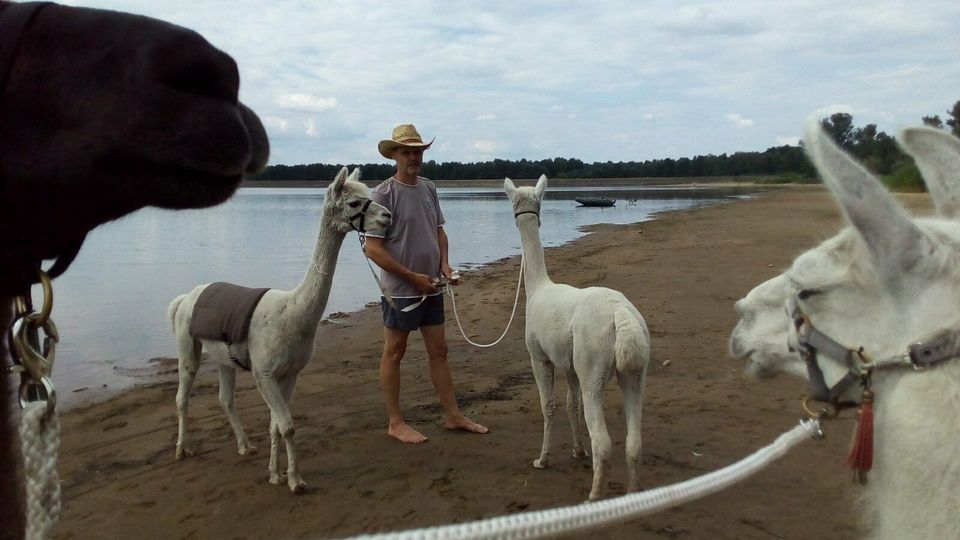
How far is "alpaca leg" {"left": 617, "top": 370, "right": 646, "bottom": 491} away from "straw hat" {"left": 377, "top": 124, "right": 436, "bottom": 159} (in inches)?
99.0

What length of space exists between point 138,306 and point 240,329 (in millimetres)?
10114

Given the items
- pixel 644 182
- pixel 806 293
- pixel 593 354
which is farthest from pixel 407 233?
pixel 644 182

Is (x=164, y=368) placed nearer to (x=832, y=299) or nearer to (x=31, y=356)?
(x=31, y=356)

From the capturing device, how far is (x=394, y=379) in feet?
18.8

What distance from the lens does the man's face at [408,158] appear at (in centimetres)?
551

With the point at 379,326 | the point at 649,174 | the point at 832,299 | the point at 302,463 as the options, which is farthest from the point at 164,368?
the point at 649,174

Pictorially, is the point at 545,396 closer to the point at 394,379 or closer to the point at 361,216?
the point at 394,379

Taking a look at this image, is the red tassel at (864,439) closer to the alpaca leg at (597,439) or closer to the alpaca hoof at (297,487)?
the alpaca leg at (597,439)

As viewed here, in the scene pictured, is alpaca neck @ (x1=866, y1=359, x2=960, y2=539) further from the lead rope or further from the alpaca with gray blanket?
the alpaca with gray blanket

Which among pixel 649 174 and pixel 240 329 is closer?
pixel 240 329

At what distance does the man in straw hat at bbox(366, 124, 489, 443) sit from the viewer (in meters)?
5.45

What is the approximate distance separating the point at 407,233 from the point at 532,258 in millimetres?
1072

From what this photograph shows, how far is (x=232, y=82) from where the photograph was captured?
1.55 meters

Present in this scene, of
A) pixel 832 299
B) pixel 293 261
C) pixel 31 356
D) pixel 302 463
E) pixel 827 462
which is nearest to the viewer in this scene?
pixel 31 356
